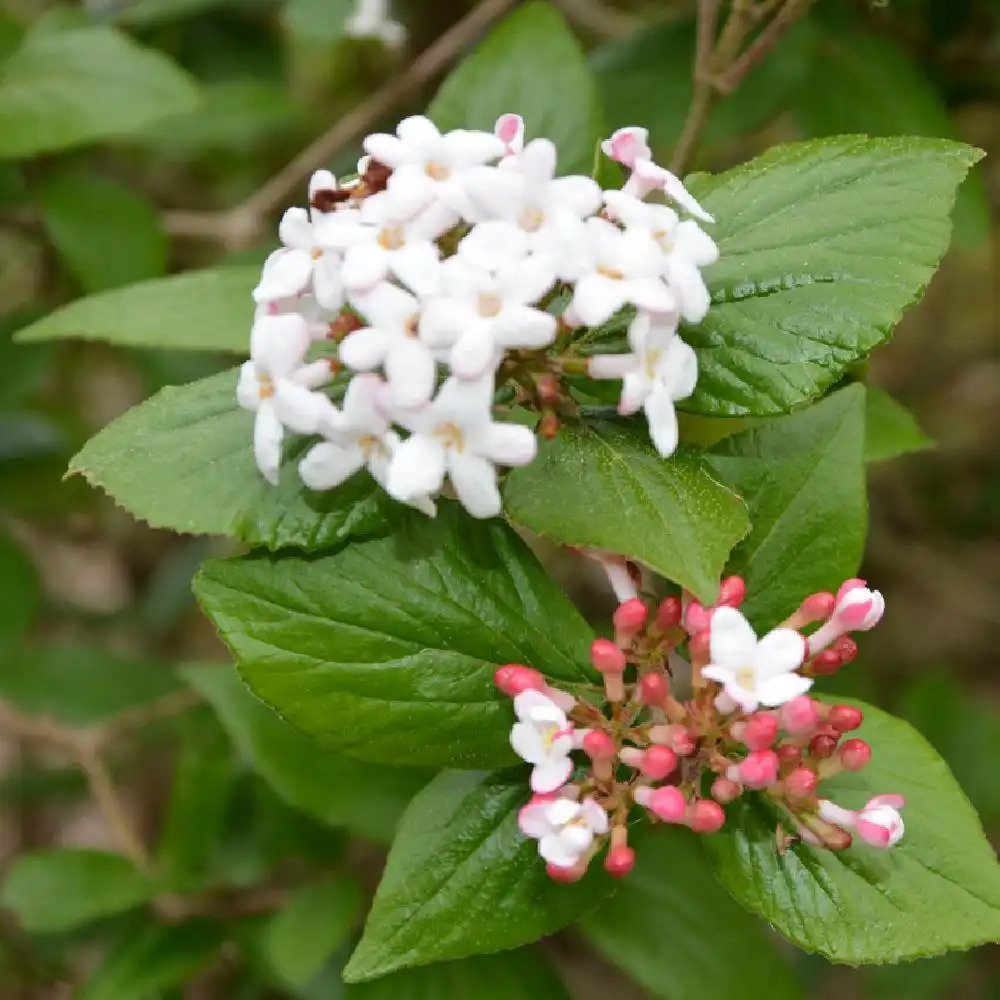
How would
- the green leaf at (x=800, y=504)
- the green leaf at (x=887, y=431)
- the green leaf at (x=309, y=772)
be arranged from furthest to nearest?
the green leaf at (x=309, y=772) < the green leaf at (x=887, y=431) < the green leaf at (x=800, y=504)

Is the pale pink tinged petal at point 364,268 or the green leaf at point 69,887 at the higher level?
the pale pink tinged petal at point 364,268

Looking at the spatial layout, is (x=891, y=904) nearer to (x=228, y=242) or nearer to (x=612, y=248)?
(x=612, y=248)

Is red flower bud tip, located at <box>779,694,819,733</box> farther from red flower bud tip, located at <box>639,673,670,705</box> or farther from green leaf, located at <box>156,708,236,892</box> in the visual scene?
green leaf, located at <box>156,708,236,892</box>

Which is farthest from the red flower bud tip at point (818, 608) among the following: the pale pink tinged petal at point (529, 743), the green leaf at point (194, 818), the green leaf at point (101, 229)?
the green leaf at point (101, 229)

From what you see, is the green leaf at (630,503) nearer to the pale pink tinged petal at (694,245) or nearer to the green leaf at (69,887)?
the pale pink tinged petal at (694,245)

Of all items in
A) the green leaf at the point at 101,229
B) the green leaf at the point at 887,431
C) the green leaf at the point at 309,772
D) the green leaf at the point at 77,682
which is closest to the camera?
the green leaf at the point at 887,431

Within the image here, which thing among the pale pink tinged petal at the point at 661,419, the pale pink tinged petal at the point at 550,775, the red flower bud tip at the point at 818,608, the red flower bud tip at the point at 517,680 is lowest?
the pale pink tinged petal at the point at 550,775

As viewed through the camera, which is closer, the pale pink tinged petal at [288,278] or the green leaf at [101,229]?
the pale pink tinged petal at [288,278]
